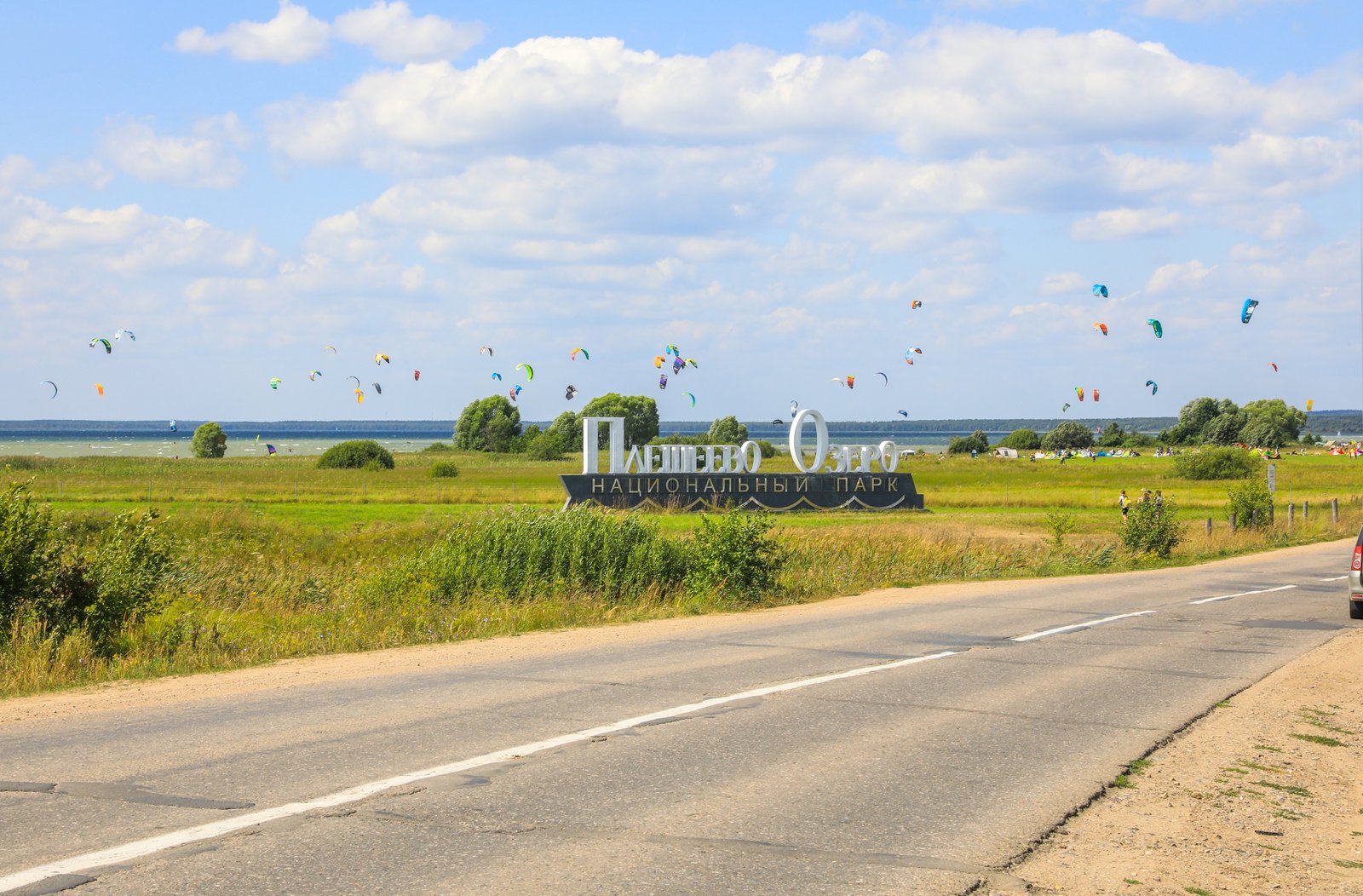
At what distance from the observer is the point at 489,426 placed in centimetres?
16725

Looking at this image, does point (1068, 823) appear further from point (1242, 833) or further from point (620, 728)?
point (620, 728)

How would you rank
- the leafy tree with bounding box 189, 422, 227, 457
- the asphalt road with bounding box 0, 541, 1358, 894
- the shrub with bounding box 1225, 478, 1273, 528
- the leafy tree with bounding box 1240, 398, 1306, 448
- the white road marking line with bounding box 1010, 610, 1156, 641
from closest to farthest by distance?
the asphalt road with bounding box 0, 541, 1358, 894
the white road marking line with bounding box 1010, 610, 1156, 641
the shrub with bounding box 1225, 478, 1273, 528
the leafy tree with bounding box 189, 422, 227, 457
the leafy tree with bounding box 1240, 398, 1306, 448

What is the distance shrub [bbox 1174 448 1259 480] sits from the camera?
9362 centimetres

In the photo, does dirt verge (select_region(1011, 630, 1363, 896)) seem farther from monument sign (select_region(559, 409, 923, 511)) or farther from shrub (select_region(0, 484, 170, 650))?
monument sign (select_region(559, 409, 923, 511))

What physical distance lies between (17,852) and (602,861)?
2.82 meters

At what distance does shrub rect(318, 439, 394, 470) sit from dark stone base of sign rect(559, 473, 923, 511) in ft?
185

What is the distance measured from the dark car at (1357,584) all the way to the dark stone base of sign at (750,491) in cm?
3543

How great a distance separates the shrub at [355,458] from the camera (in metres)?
109

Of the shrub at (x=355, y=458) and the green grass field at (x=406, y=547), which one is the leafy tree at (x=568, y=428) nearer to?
the shrub at (x=355, y=458)

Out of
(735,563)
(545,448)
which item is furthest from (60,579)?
(545,448)

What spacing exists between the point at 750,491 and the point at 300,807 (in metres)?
50.9

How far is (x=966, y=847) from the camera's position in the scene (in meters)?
6.50

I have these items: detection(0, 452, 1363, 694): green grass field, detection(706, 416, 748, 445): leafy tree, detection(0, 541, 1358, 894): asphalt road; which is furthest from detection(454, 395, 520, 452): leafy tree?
detection(0, 541, 1358, 894): asphalt road

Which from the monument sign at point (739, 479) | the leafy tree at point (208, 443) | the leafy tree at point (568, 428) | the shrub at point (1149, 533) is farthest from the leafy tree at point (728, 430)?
the shrub at point (1149, 533)
